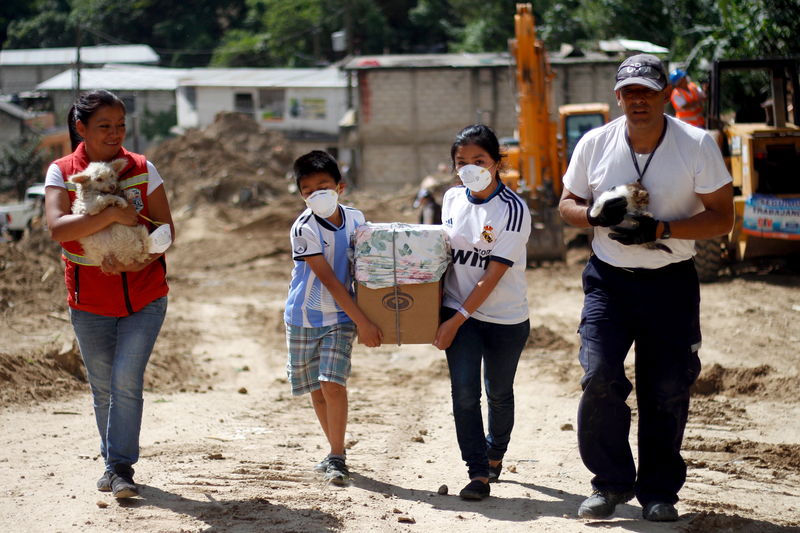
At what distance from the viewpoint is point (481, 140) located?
16.9ft

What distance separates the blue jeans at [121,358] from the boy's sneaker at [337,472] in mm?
1065

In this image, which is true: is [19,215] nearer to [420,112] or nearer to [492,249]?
[420,112]

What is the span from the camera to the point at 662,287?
15.4ft

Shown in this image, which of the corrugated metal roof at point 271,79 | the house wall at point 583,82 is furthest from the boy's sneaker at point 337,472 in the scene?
the corrugated metal roof at point 271,79

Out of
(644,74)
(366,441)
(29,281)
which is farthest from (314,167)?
(29,281)

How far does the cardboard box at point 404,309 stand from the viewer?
509 centimetres

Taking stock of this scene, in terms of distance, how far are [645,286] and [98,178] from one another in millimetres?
2748

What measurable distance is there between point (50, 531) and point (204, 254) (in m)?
18.3

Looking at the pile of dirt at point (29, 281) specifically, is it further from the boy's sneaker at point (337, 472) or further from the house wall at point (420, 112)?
the house wall at point (420, 112)

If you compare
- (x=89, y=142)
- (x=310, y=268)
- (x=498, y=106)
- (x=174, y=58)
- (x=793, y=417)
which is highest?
(x=174, y=58)

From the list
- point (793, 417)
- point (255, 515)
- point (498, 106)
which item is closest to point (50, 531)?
point (255, 515)

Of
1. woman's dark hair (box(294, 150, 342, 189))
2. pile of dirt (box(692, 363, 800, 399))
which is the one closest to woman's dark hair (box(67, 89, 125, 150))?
woman's dark hair (box(294, 150, 342, 189))

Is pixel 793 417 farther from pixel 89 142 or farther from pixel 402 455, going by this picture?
pixel 89 142

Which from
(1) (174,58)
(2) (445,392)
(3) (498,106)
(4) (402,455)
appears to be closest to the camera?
(4) (402,455)
